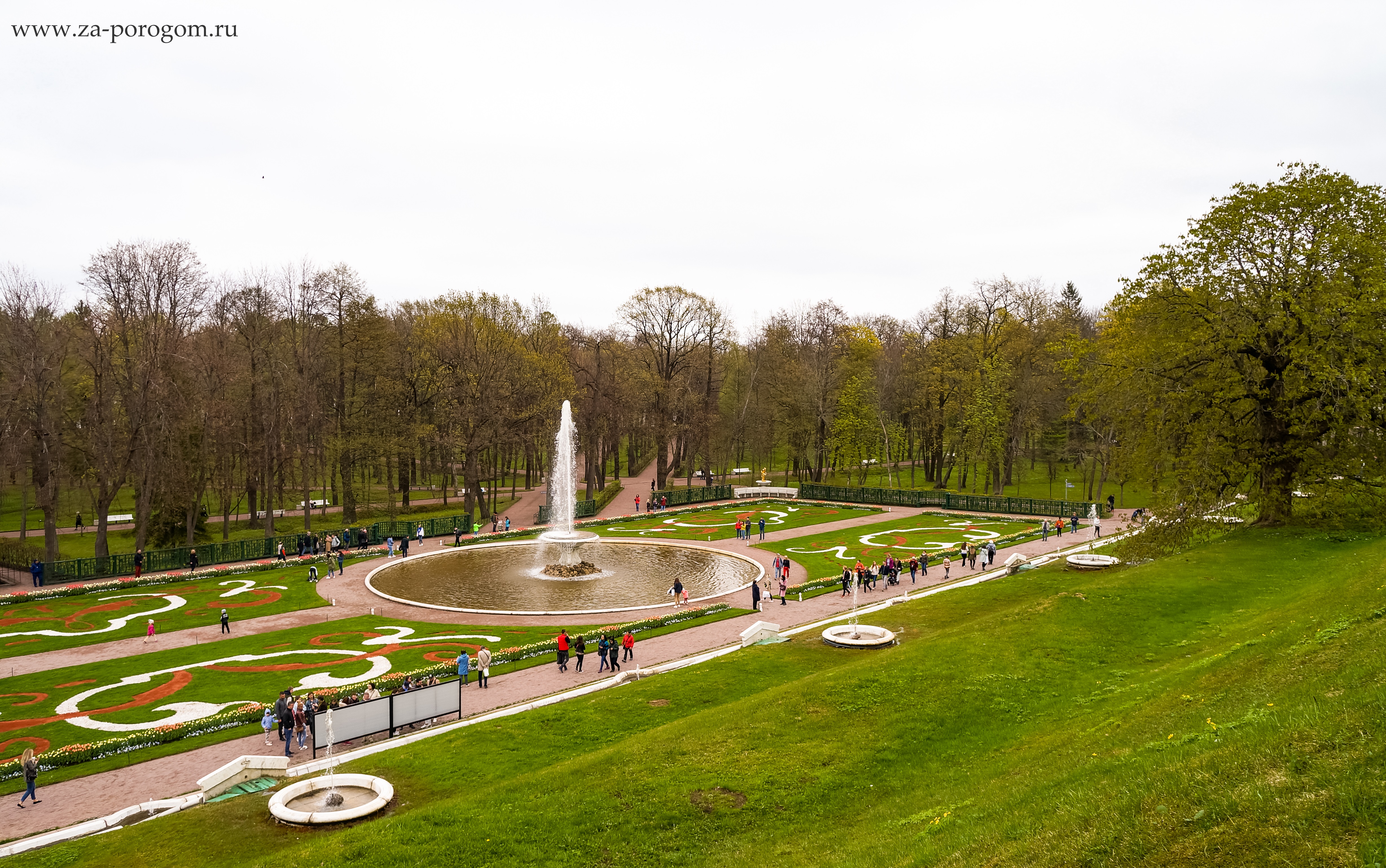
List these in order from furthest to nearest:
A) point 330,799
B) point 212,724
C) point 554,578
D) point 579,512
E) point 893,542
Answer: point 579,512 → point 893,542 → point 554,578 → point 212,724 → point 330,799

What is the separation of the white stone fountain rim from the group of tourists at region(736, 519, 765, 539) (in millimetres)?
3311

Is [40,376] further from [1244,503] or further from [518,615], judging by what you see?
[1244,503]

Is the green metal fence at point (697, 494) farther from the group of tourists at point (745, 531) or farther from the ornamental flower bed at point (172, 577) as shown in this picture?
the ornamental flower bed at point (172, 577)

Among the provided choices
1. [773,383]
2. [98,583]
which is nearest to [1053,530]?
[773,383]

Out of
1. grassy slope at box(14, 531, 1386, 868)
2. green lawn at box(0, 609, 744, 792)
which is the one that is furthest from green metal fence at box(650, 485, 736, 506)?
grassy slope at box(14, 531, 1386, 868)

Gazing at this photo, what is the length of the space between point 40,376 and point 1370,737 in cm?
5543

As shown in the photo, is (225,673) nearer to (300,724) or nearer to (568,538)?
(300,724)

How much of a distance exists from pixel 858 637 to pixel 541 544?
27.5 meters

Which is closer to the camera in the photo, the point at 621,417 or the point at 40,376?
the point at 40,376

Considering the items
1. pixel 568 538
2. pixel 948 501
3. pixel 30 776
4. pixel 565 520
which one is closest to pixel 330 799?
pixel 30 776

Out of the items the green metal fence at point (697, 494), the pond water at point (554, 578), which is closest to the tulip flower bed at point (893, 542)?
the pond water at point (554, 578)

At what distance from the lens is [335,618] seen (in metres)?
32.8

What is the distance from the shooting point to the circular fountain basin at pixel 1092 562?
3647cm

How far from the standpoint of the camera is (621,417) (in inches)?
2968
